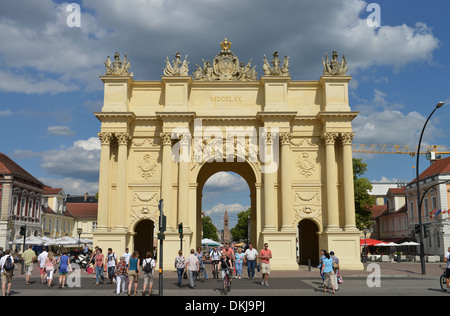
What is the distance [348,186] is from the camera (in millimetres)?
32062

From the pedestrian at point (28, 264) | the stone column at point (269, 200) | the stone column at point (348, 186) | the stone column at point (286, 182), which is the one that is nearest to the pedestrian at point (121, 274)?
the pedestrian at point (28, 264)

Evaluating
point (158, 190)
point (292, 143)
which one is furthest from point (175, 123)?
point (292, 143)

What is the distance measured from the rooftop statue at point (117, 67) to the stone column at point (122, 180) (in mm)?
4662

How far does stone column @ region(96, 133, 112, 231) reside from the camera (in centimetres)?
3161

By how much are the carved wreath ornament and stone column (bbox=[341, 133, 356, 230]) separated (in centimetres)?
1367

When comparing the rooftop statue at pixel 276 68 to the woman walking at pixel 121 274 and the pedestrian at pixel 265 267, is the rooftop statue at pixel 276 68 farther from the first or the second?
the woman walking at pixel 121 274

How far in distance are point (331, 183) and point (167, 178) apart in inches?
454

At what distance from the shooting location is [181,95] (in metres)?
33.0

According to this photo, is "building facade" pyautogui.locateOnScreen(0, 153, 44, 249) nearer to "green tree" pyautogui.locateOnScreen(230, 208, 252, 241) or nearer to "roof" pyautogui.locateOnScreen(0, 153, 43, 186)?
"roof" pyautogui.locateOnScreen(0, 153, 43, 186)

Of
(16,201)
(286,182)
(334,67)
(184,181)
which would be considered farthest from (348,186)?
(16,201)

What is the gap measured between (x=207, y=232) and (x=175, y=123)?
382 ft

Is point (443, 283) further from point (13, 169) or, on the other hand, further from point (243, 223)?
point (243, 223)
